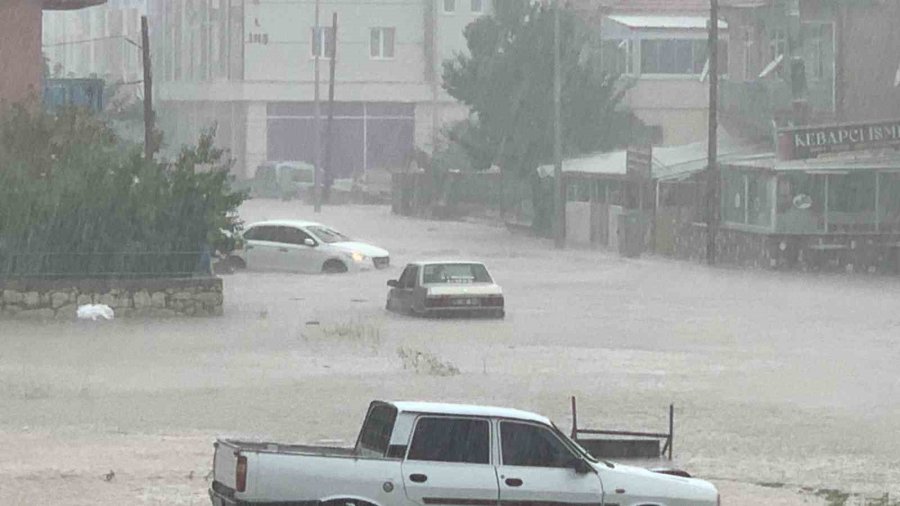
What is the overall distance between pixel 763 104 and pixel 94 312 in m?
30.0

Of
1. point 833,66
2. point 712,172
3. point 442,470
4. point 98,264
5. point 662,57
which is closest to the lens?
point 442,470

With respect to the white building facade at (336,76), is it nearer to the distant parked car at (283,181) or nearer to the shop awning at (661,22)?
the distant parked car at (283,181)

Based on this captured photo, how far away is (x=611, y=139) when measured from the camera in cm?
7675

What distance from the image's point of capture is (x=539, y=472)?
48.2 feet

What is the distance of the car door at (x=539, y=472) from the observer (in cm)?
1459

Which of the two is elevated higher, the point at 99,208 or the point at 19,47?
the point at 19,47

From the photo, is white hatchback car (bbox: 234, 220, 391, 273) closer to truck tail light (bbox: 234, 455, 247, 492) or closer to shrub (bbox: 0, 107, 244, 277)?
shrub (bbox: 0, 107, 244, 277)

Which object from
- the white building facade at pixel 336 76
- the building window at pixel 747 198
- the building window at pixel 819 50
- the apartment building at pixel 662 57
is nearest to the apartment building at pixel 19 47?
the building window at pixel 747 198

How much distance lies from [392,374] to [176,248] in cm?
1213

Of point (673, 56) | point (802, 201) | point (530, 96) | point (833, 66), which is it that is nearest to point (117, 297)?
point (802, 201)

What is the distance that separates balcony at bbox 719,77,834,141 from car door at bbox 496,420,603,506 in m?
47.5

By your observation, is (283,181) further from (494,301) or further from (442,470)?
(442,470)

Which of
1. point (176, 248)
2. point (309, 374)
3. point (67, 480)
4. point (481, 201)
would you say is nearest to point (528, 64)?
point (481, 201)

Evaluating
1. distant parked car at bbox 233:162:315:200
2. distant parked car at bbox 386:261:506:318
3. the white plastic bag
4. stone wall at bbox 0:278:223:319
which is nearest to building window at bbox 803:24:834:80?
distant parked car at bbox 386:261:506:318
